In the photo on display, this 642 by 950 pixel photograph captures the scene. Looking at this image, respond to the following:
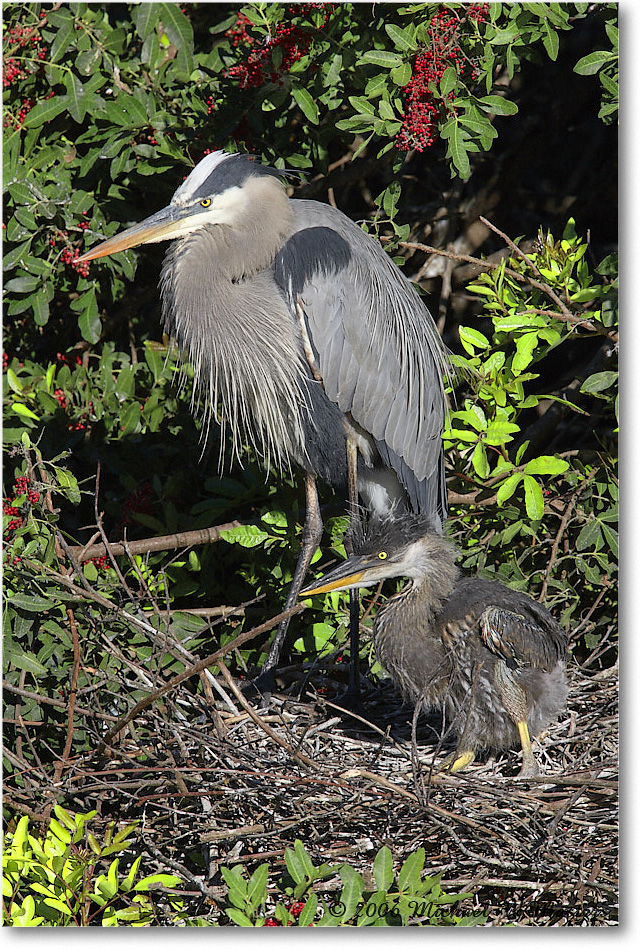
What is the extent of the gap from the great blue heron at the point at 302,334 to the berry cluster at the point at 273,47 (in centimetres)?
23

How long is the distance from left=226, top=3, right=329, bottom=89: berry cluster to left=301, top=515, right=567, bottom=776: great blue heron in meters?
1.06

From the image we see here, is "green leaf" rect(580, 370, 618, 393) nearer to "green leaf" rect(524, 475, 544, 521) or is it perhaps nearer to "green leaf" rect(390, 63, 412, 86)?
"green leaf" rect(524, 475, 544, 521)

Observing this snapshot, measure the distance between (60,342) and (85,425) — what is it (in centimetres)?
36

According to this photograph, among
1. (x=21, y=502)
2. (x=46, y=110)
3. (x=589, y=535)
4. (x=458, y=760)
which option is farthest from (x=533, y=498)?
(x=46, y=110)

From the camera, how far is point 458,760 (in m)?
2.00

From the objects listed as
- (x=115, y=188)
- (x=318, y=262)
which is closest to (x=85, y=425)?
(x=115, y=188)

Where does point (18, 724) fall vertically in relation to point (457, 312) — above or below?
below

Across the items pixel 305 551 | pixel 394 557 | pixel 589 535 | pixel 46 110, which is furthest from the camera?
pixel 305 551

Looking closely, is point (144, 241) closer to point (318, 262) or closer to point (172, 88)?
point (318, 262)

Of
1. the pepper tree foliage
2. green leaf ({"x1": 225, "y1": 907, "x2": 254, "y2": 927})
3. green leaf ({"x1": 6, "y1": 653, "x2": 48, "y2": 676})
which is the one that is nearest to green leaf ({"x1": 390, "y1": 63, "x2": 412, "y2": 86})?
the pepper tree foliage

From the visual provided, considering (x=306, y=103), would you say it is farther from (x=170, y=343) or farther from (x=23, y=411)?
(x=23, y=411)

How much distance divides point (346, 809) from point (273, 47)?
1620mm

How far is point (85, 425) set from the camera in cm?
254

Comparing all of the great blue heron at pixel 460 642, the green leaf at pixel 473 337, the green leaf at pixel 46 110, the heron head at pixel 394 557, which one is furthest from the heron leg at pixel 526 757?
the green leaf at pixel 46 110
